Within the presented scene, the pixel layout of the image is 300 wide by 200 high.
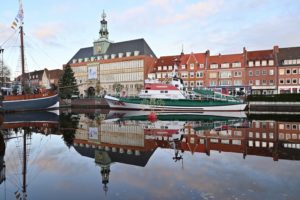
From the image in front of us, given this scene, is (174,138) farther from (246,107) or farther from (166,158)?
(246,107)

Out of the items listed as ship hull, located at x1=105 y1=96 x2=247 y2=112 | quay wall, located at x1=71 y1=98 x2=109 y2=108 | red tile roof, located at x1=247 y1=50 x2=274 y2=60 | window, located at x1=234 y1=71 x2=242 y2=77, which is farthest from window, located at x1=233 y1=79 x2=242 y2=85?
quay wall, located at x1=71 y1=98 x2=109 y2=108

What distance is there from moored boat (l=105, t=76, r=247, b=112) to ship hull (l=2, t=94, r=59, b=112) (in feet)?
39.6

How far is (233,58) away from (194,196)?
68.0m

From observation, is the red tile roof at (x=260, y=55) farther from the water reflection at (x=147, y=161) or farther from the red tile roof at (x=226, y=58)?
the water reflection at (x=147, y=161)

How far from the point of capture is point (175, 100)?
4856cm

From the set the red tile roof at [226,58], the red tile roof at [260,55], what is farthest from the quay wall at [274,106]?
the red tile roof at [226,58]

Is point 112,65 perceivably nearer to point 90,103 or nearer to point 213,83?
point 90,103

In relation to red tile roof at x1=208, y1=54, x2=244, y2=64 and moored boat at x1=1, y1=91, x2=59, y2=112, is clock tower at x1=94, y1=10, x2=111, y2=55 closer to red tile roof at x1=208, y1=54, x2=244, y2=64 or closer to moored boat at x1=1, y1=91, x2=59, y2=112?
red tile roof at x1=208, y1=54, x2=244, y2=64

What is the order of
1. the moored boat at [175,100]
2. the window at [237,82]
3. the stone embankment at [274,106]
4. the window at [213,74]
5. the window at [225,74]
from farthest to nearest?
the window at [213,74] → the window at [225,74] → the window at [237,82] → the moored boat at [175,100] → the stone embankment at [274,106]

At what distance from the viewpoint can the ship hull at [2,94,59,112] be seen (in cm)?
4194

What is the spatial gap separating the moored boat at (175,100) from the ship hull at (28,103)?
1208cm

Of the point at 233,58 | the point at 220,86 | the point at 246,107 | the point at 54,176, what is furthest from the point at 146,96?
the point at 54,176

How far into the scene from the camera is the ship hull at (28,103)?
138 ft

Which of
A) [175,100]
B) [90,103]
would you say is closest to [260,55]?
[175,100]
